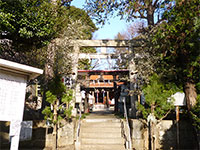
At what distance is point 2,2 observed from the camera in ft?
14.6

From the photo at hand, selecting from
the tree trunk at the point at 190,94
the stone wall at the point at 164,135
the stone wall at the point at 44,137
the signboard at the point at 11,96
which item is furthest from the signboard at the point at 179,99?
the signboard at the point at 11,96

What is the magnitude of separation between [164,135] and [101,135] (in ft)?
7.70

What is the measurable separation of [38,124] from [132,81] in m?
4.18

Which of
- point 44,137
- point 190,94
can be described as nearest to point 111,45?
point 190,94

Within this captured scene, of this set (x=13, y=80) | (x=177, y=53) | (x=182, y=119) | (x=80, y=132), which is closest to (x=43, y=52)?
(x=80, y=132)

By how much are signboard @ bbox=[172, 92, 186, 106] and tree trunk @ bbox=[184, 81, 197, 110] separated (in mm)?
208

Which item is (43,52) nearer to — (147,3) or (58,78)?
(58,78)

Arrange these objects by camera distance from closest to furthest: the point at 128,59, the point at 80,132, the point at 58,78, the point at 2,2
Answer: the point at 2,2, the point at 58,78, the point at 80,132, the point at 128,59

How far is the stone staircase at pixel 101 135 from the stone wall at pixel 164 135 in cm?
59

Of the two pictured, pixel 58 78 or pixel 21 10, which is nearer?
pixel 21 10

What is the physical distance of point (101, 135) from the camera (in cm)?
642

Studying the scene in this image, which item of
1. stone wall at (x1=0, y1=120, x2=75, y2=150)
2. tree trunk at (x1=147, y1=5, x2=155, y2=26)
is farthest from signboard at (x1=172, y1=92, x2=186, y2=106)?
stone wall at (x1=0, y1=120, x2=75, y2=150)

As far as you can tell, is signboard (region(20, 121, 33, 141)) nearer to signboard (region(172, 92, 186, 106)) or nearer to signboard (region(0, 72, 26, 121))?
signboard (region(0, 72, 26, 121))

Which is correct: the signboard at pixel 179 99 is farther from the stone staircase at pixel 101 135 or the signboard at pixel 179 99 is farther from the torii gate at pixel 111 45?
the stone staircase at pixel 101 135
